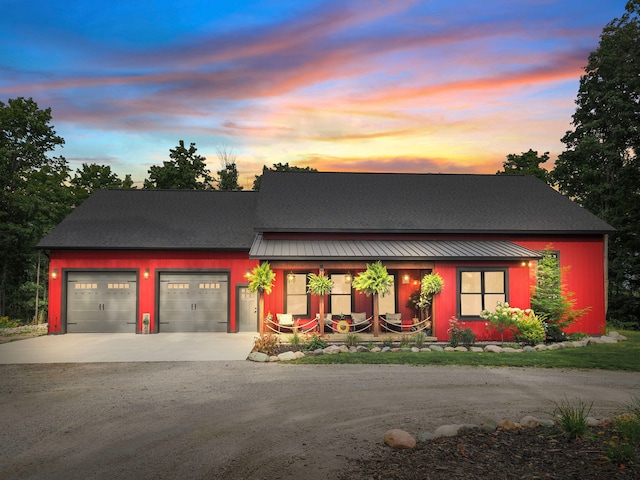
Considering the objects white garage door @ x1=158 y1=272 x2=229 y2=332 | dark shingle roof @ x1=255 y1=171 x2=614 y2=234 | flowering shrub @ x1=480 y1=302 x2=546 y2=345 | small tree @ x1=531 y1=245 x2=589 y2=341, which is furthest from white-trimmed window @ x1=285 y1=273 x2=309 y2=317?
small tree @ x1=531 y1=245 x2=589 y2=341

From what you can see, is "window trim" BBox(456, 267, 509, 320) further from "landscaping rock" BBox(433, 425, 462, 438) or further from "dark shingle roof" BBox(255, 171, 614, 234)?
"landscaping rock" BBox(433, 425, 462, 438)

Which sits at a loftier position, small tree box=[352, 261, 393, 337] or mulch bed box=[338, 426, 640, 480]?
small tree box=[352, 261, 393, 337]

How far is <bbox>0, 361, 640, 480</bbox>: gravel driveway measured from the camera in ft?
22.6

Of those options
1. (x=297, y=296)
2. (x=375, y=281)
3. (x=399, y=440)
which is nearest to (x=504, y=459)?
(x=399, y=440)

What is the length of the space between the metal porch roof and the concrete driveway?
11.9ft

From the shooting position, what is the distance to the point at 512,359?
14.4 meters

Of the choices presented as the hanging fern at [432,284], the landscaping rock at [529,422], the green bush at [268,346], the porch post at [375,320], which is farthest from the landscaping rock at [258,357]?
the landscaping rock at [529,422]

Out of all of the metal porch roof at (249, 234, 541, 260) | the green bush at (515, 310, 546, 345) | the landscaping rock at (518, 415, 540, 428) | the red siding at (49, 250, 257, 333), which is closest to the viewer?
the landscaping rock at (518, 415, 540, 428)

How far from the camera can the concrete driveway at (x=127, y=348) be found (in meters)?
15.1

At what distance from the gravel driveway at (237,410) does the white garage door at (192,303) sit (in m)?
6.98

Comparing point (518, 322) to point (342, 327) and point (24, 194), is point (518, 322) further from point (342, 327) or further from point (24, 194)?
Answer: point (24, 194)

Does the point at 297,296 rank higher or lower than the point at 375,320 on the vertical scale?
higher

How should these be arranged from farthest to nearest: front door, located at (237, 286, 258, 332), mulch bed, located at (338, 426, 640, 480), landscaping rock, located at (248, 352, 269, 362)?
front door, located at (237, 286, 258, 332)
landscaping rock, located at (248, 352, 269, 362)
mulch bed, located at (338, 426, 640, 480)

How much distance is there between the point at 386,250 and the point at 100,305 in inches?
478
